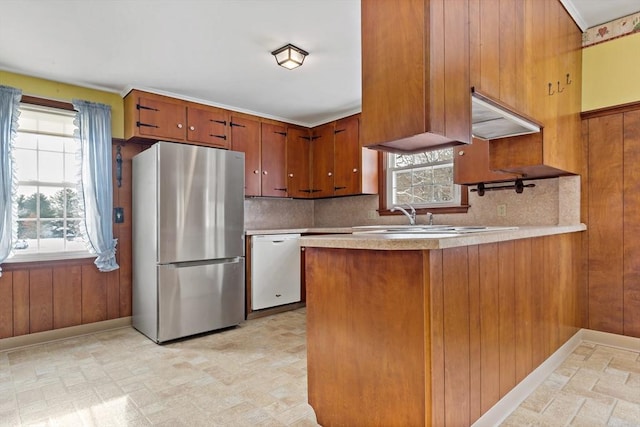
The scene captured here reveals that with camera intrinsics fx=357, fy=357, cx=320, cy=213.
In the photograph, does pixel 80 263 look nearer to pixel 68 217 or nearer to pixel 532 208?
pixel 68 217

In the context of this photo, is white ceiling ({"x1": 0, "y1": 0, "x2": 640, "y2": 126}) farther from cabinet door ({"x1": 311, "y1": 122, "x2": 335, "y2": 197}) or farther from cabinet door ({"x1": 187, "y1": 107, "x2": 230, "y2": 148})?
cabinet door ({"x1": 311, "y1": 122, "x2": 335, "y2": 197})

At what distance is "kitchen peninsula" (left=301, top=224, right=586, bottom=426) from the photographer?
1.40 metres

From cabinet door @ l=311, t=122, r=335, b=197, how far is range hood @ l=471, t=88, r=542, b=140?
7.61ft

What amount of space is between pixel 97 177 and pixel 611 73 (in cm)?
461

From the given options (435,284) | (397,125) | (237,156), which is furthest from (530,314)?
(237,156)

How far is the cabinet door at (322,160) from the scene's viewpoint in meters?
4.66

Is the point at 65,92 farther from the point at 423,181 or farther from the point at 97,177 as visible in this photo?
the point at 423,181

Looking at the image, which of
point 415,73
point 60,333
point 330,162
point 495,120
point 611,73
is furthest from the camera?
point 330,162

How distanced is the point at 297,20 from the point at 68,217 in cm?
285

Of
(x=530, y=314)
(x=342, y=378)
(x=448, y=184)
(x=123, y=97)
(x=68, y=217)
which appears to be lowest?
(x=342, y=378)

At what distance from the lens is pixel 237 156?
12.0ft

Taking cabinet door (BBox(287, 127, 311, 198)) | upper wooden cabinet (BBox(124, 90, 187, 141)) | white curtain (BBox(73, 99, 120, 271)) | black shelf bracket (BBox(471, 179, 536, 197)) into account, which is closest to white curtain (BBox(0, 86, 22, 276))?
white curtain (BBox(73, 99, 120, 271))

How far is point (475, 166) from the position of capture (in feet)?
10.2

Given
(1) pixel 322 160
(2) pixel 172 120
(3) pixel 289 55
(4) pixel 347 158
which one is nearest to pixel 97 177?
(2) pixel 172 120
